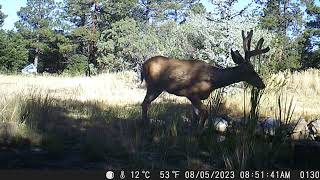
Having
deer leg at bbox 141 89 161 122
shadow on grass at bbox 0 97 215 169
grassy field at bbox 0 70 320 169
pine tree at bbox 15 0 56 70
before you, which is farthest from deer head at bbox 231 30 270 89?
pine tree at bbox 15 0 56 70

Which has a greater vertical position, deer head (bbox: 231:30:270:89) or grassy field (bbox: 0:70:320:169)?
deer head (bbox: 231:30:270:89)

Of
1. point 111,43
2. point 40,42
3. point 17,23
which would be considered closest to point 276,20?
point 111,43

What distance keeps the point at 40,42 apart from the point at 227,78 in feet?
158

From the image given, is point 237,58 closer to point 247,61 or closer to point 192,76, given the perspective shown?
point 247,61

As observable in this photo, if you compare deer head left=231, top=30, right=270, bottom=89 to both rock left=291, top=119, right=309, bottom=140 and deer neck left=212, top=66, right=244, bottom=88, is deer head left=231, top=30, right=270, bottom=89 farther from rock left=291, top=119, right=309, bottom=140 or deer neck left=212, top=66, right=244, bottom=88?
rock left=291, top=119, right=309, bottom=140

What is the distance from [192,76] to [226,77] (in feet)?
1.98

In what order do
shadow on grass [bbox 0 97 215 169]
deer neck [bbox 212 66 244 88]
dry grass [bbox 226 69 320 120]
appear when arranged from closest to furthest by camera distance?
1. shadow on grass [bbox 0 97 215 169]
2. deer neck [bbox 212 66 244 88]
3. dry grass [bbox 226 69 320 120]

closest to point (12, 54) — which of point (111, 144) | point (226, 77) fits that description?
point (226, 77)

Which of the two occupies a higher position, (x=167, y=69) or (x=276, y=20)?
(x=276, y=20)

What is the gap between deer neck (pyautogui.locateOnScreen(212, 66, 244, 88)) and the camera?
354 inches

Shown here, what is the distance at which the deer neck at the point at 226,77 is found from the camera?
29.5ft

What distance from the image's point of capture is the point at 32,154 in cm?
623

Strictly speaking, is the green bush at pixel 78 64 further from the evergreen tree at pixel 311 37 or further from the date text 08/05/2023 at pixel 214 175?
the date text 08/05/2023 at pixel 214 175

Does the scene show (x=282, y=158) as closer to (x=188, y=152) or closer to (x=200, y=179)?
(x=188, y=152)
